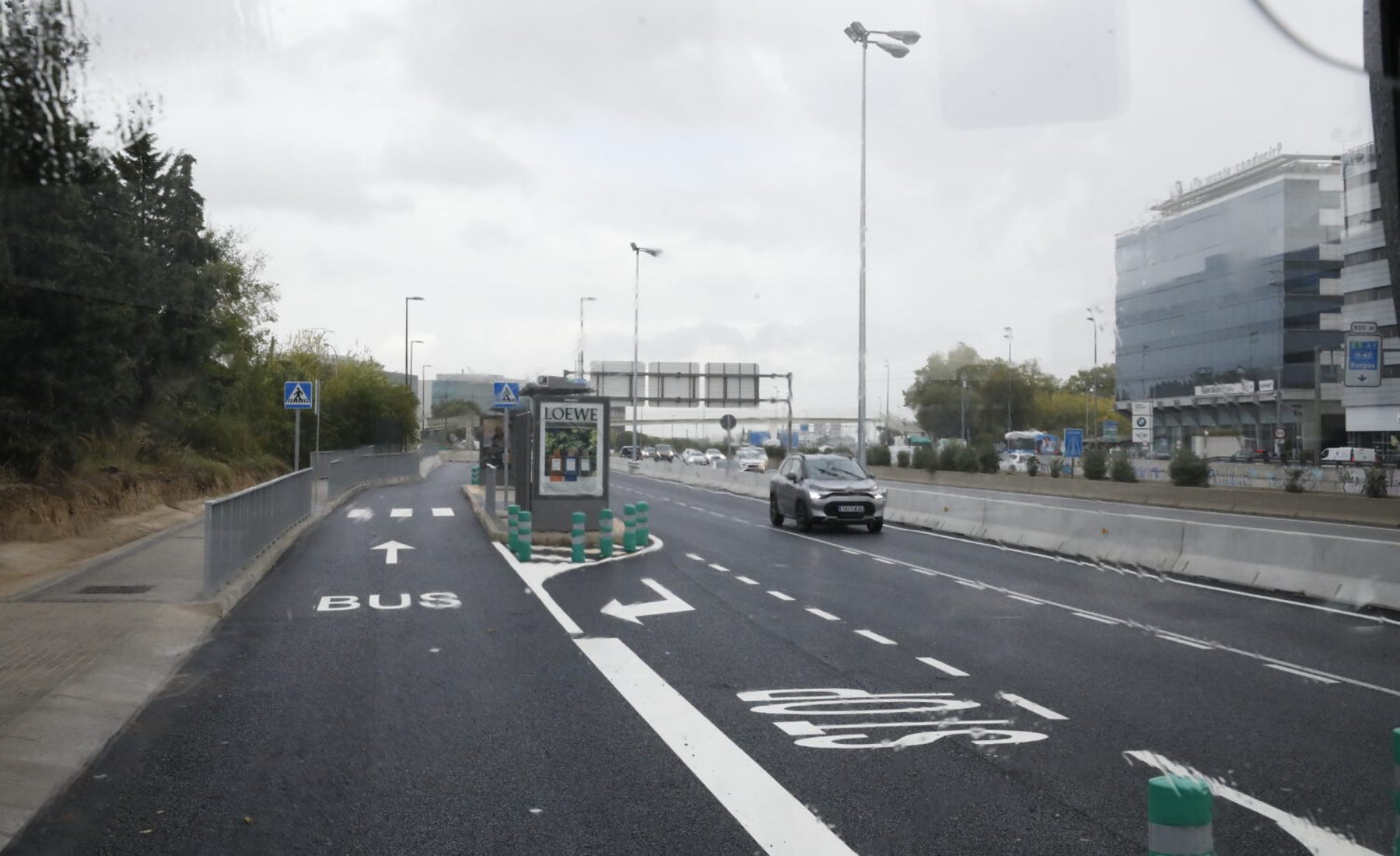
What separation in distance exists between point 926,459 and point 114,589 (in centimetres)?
4631

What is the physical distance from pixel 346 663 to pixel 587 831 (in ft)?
16.6

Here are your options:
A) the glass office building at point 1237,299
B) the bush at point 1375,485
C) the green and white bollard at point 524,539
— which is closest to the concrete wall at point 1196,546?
the glass office building at point 1237,299

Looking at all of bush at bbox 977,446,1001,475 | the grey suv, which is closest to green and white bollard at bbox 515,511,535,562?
the grey suv

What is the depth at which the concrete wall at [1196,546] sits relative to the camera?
13.8 meters

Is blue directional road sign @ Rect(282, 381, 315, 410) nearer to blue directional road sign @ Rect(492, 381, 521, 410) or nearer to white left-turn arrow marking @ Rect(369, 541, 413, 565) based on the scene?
blue directional road sign @ Rect(492, 381, 521, 410)

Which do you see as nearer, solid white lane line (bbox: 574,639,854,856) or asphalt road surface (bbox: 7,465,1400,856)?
solid white lane line (bbox: 574,639,854,856)

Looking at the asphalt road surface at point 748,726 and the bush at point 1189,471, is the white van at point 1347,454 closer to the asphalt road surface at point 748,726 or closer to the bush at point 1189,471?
the bush at point 1189,471

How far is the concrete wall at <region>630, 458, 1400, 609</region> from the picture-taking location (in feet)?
45.1

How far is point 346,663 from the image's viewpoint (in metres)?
9.84

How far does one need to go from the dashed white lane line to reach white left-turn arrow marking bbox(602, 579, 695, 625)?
4.72 meters

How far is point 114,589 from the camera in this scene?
543 inches

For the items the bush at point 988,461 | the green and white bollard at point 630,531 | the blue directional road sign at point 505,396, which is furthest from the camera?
the bush at point 988,461

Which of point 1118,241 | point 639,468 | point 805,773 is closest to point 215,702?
point 805,773

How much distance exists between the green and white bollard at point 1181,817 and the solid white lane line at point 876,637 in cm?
775
